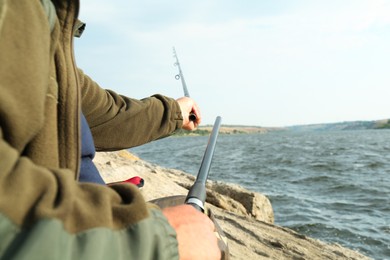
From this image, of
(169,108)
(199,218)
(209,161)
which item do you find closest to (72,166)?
(199,218)

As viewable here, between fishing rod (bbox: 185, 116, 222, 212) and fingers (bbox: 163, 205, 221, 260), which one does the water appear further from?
fingers (bbox: 163, 205, 221, 260)

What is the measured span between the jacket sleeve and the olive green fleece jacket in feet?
2.87

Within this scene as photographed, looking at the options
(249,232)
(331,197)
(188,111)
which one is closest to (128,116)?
(188,111)

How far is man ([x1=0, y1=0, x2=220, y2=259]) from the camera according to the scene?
883 mm

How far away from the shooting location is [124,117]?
2.42 meters

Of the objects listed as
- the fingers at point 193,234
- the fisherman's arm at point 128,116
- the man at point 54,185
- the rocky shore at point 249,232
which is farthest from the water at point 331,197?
the man at point 54,185

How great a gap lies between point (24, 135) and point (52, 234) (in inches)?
11.2

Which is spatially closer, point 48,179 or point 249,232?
point 48,179

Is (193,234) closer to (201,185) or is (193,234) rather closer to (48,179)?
(48,179)

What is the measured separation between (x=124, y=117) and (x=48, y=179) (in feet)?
4.83

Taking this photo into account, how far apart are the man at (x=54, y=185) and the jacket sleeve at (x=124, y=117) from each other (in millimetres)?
826

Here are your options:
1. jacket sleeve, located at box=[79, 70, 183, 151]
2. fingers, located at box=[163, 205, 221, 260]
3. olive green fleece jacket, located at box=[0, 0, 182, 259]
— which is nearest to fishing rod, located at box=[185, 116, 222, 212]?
jacket sleeve, located at box=[79, 70, 183, 151]

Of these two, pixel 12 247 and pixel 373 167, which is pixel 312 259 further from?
pixel 373 167

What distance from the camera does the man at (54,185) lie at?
883 mm
